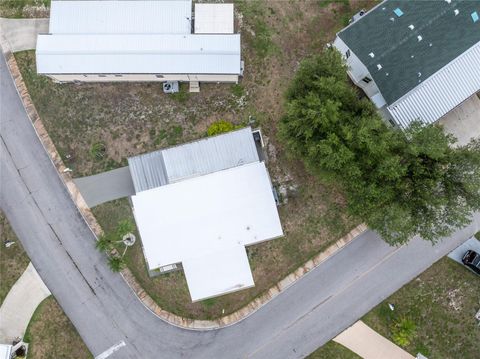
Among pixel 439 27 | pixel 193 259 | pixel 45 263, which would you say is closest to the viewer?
pixel 439 27

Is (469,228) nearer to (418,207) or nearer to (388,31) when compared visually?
(418,207)

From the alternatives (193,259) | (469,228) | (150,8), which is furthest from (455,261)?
(150,8)

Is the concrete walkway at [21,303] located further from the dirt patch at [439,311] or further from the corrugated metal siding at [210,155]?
the dirt patch at [439,311]

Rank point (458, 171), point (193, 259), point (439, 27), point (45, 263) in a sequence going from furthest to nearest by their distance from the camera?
point (45, 263) → point (193, 259) → point (439, 27) → point (458, 171)

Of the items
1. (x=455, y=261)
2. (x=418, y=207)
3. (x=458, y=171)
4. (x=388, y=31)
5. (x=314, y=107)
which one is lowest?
(x=455, y=261)

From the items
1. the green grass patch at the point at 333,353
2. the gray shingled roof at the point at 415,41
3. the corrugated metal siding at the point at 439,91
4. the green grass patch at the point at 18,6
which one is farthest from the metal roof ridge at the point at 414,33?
the green grass patch at the point at 18,6

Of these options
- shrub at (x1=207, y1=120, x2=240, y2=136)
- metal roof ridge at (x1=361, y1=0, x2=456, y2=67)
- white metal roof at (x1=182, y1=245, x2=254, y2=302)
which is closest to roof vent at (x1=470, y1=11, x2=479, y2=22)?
metal roof ridge at (x1=361, y1=0, x2=456, y2=67)

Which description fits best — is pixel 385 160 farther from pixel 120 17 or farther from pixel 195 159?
pixel 120 17
